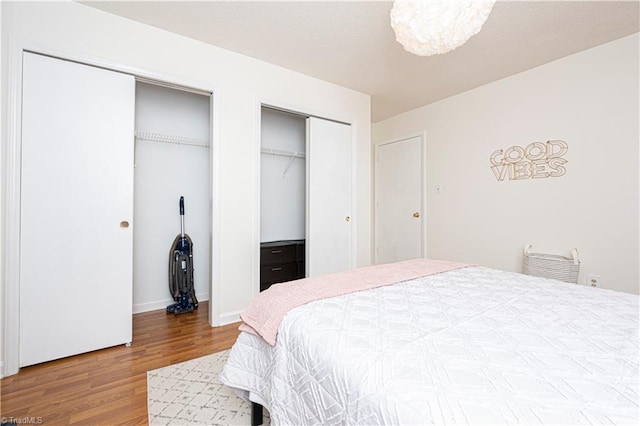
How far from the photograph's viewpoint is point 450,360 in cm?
79

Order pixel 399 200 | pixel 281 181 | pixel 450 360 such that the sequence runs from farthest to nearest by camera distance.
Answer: pixel 399 200 → pixel 281 181 → pixel 450 360

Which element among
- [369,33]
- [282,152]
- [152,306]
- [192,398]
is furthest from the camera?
[282,152]

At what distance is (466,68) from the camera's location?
2869mm

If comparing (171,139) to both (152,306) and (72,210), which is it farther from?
(152,306)

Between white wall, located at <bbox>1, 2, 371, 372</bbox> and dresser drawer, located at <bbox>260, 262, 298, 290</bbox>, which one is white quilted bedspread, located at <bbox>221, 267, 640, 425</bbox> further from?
dresser drawer, located at <bbox>260, 262, 298, 290</bbox>

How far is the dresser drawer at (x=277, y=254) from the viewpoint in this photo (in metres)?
3.28

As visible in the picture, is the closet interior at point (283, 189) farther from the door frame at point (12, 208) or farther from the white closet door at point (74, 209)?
the door frame at point (12, 208)

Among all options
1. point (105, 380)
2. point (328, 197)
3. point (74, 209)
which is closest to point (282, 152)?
point (328, 197)

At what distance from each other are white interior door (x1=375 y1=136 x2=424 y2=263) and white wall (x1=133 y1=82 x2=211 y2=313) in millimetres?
2602

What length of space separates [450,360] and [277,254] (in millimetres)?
2725

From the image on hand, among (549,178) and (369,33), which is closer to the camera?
(369,33)

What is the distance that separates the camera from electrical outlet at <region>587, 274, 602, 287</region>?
2.44 metres

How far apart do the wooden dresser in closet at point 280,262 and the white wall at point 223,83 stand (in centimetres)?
49

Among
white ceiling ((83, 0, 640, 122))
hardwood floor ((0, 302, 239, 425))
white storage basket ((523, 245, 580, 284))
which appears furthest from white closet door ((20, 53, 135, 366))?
white storage basket ((523, 245, 580, 284))
